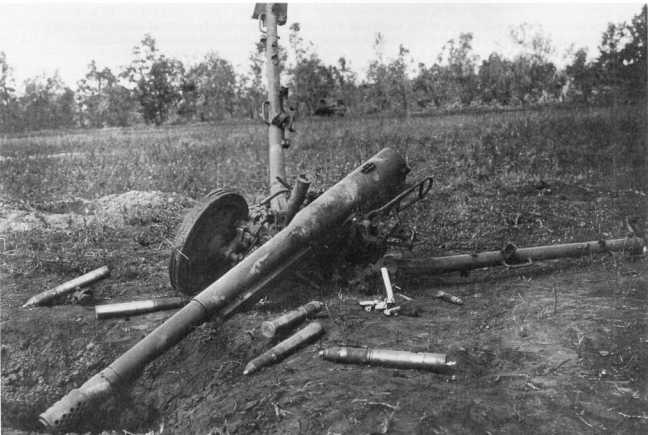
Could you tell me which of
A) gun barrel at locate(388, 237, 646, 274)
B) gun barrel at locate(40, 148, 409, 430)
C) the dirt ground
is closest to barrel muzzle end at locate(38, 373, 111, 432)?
gun barrel at locate(40, 148, 409, 430)

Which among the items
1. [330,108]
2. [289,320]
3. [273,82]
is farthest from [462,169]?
[330,108]

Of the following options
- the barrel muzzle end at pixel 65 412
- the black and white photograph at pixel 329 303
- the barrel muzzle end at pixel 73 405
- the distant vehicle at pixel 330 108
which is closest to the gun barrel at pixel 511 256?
the black and white photograph at pixel 329 303

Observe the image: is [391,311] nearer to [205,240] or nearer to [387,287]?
[387,287]

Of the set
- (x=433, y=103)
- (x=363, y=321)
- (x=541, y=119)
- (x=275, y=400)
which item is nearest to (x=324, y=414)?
(x=275, y=400)

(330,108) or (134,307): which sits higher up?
(330,108)

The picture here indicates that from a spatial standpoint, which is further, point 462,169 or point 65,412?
point 462,169

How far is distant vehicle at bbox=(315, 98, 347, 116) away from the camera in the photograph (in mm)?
26938

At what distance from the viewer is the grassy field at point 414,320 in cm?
370

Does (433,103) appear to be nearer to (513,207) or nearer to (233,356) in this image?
(513,207)

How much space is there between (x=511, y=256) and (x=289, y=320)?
2.97 m

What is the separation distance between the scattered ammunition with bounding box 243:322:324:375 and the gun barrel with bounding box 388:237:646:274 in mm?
1563

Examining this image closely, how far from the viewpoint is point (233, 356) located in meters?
4.75

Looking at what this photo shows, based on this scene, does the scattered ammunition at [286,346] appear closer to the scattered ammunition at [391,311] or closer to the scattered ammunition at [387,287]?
the scattered ammunition at [391,311]

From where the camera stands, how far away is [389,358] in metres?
4.26
